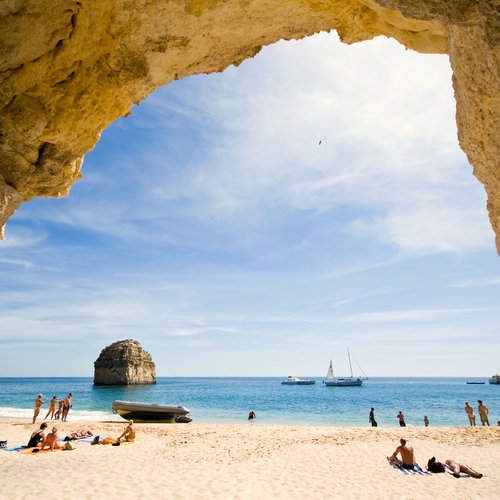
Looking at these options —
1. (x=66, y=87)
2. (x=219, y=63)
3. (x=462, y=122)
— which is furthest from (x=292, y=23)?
(x=66, y=87)

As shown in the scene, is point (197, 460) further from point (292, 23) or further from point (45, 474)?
point (292, 23)

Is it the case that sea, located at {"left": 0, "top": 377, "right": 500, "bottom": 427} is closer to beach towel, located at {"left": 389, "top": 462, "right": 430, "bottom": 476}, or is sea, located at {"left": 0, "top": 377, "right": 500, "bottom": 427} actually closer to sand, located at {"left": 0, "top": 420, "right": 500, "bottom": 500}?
sand, located at {"left": 0, "top": 420, "right": 500, "bottom": 500}

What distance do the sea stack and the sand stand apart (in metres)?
67.3

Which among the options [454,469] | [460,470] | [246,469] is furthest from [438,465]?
[246,469]

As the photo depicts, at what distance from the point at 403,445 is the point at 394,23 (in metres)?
10.3

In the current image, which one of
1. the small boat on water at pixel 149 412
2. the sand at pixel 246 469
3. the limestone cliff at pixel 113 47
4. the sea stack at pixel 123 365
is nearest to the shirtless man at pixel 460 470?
the sand at pixel 246 469

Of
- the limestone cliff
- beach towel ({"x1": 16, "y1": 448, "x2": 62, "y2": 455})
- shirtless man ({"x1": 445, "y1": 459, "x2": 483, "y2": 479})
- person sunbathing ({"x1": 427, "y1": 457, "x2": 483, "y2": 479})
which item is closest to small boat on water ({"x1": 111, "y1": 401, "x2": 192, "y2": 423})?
beach towel ({"x1": 16, "y1": 448, "x2": 62, "y2": 455})

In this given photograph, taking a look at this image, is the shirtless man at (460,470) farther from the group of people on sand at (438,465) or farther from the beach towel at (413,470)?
the beach towel at (413,470)

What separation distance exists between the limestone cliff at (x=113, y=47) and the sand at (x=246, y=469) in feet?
20.3

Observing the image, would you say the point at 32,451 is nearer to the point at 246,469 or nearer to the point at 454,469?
the point at 246,469

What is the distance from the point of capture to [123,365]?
78.2 metres

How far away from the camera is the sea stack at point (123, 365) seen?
77.5 metres

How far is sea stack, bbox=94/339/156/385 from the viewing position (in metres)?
77.5

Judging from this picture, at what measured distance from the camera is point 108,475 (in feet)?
27.7
